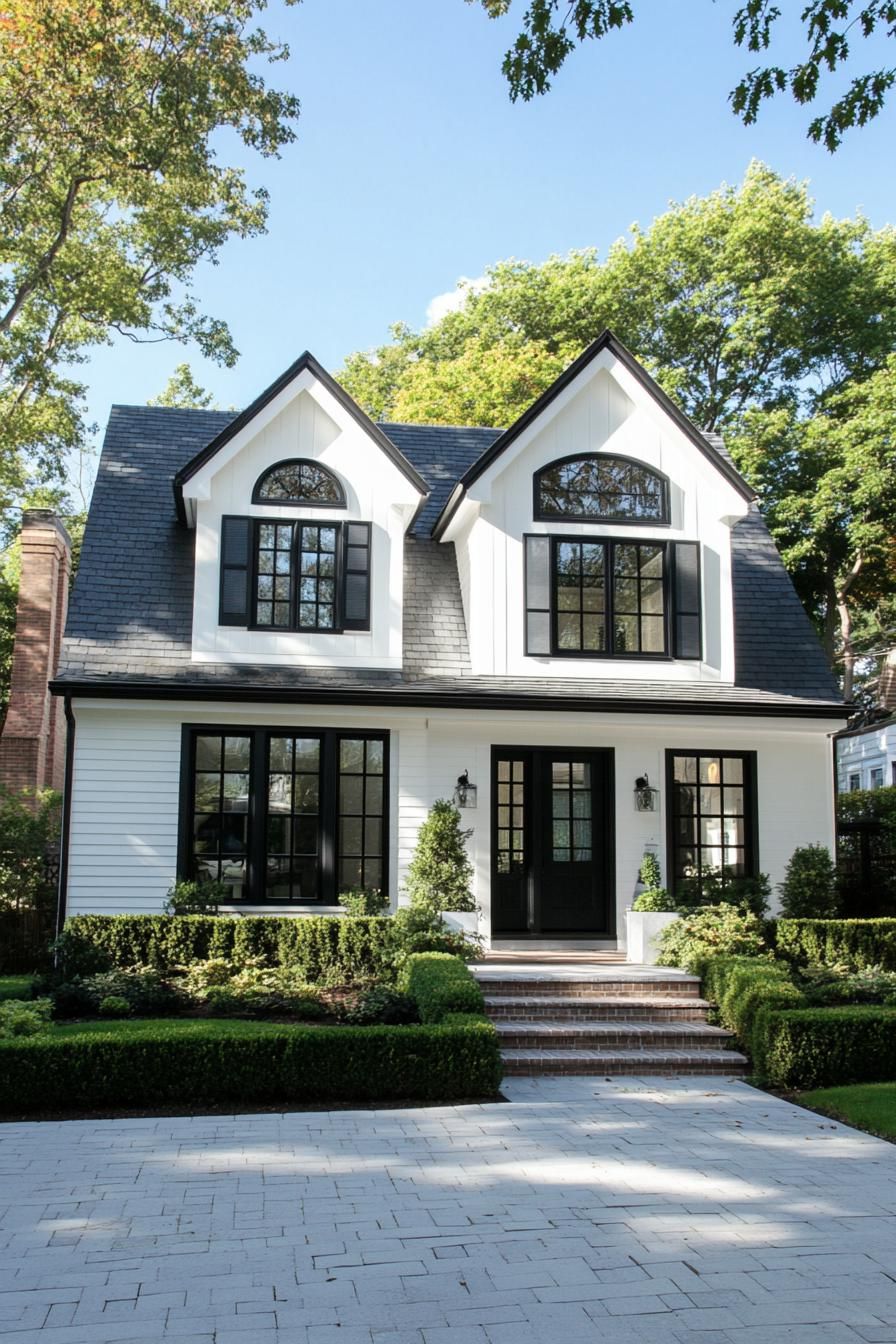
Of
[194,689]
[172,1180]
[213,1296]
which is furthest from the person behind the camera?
[194,689]

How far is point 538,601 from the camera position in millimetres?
14766

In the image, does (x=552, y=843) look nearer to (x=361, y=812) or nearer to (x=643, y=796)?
(x=643, y=796)

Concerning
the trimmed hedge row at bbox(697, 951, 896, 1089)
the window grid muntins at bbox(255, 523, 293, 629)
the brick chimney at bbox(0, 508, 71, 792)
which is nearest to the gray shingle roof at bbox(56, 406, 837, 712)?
the window grid muntins at bbox(255, 523, 293, 629)

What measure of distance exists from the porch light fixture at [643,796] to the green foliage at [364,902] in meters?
3.46

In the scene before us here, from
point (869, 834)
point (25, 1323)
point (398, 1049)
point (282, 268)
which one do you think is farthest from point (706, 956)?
point (282, 268)

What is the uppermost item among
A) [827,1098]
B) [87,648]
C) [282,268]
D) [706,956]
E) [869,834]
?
[282,268]

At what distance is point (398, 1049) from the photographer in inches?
347

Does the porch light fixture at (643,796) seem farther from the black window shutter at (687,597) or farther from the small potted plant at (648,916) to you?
the black window shutter at (687,597)

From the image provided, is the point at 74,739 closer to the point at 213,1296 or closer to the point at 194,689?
the point at 194,689

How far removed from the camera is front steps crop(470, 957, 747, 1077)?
33.3ft

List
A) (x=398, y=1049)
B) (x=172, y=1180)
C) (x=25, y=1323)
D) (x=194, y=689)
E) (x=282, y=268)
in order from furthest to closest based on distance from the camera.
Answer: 1. (x=282, y=268)
2. (x=194, y=689)
3. (x=398, y=1049)
4. (x=172, y=1180)
5. (x=25, y=1323)

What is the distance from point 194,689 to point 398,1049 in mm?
6052

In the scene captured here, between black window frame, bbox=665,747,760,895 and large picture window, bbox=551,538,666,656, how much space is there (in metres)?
1.47

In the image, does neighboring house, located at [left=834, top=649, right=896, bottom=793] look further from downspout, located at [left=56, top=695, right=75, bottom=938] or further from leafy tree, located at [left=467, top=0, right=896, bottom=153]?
leafy tree, located at [left=467, top=0, right=896, bottom=153]
